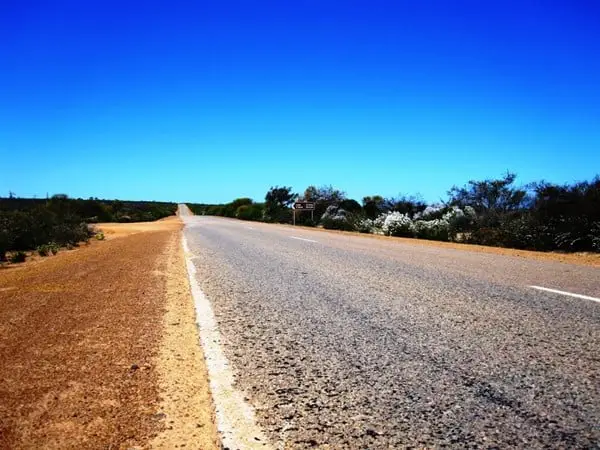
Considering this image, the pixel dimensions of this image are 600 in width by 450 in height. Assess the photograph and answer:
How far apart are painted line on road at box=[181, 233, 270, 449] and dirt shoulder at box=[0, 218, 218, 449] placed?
7 cm

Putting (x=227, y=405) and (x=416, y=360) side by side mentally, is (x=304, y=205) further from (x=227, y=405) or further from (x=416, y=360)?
(x=227, y=405)

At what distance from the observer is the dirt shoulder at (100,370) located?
2607mm

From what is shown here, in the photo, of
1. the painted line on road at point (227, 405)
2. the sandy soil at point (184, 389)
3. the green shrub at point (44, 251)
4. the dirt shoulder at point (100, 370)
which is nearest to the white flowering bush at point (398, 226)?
the green shrub at point (44, 251)

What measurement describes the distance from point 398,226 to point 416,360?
2118 centimetres

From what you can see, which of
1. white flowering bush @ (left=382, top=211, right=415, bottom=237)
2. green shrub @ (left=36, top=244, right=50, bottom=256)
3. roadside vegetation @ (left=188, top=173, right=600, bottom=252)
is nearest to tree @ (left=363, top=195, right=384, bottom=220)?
roadside vegetation @ (left=188, top=173, right=600, bottom=252)

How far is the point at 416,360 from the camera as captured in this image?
362 cm

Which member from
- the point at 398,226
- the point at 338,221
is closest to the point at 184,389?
the point at 398,226

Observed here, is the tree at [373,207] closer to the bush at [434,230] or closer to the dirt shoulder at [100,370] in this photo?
the bush at [434,230]

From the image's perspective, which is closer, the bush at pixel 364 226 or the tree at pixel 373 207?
the bush at pixel 364 226

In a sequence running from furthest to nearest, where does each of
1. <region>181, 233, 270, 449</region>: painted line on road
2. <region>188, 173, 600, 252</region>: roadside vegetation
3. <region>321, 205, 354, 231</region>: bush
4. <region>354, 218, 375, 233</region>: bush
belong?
1. <region>321, 205, 354, 231</region>: bush
2. <region>354, 218, 375, 233</region>: bush
3. <region>188, 173, 600, 252</region>: roadside vegetation
4. <region>181, 233, 270, 449</region>: painted line on road

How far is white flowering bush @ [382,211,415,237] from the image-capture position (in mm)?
23727

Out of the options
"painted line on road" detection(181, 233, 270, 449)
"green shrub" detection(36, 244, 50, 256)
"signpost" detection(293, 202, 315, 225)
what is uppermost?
"signpost" detection(293, 202, 315, 225)

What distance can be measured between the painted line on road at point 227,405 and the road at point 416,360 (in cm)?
7

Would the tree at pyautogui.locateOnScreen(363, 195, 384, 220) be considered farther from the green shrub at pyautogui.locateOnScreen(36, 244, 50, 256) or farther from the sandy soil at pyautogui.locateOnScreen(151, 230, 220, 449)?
the sandy soil at pyautogui.locateOnScreen(151, 230, 220, 449)
